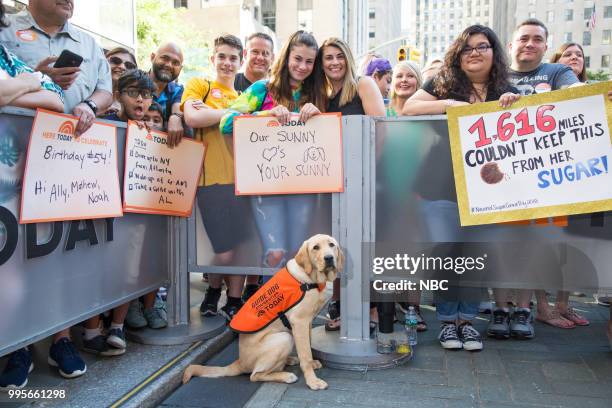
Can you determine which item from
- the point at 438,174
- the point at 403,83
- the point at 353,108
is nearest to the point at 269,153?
the point at 353,108

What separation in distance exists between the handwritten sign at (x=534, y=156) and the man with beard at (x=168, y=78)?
7.25 ft

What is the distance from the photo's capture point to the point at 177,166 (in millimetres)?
3848

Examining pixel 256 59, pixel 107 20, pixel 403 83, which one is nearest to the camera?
pixel 256 59

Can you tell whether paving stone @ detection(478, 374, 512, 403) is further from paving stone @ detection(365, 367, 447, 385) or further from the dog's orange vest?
the dog's orange vest

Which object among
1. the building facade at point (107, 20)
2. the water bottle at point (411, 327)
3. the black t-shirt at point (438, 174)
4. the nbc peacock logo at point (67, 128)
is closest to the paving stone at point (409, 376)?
the water bottle at point (411, 327)

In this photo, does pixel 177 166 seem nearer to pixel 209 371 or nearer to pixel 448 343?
pixel 209 371

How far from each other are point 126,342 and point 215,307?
0.78 metres

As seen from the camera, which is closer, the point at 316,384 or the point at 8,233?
the point at 8,233

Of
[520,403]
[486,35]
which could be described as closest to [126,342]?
[520,403]

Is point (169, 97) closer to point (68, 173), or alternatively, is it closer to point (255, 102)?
point (255, 102)

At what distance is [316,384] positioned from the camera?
3174 mm

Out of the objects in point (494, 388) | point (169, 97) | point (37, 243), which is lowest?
point (494, 388)

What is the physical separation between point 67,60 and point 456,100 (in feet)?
8.37

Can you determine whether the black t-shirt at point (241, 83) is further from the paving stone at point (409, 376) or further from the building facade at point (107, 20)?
the building facade at point (107, 20)
